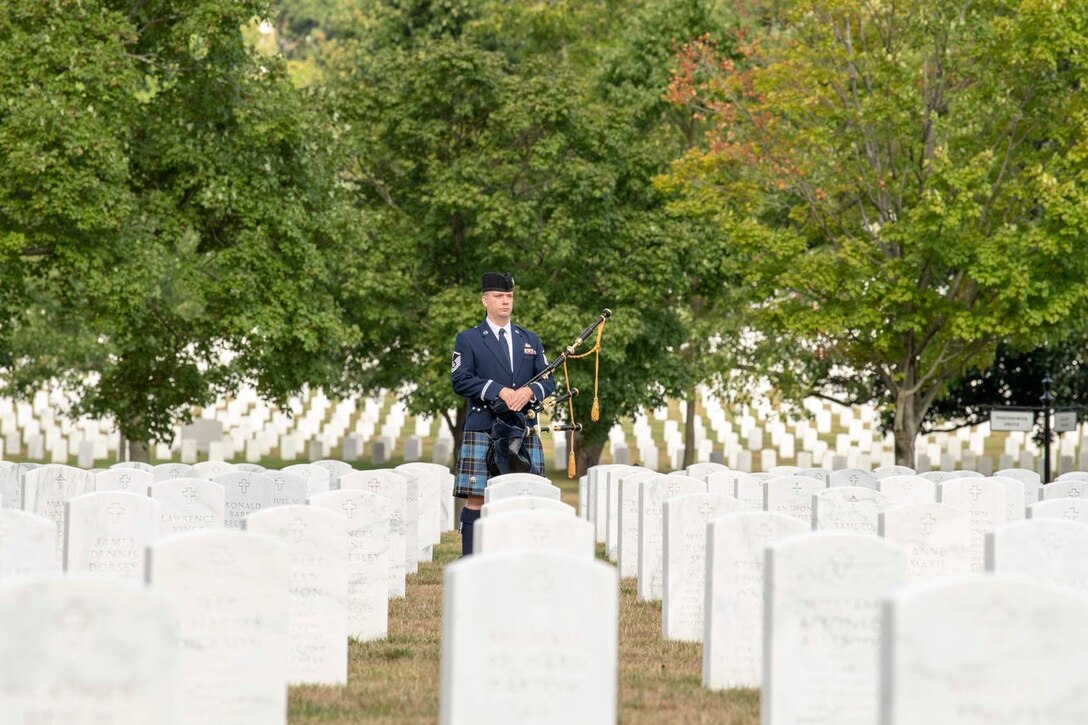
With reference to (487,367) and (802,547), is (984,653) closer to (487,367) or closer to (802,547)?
(802,547)

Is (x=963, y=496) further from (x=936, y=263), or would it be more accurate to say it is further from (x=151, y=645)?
(x=936, y=263)

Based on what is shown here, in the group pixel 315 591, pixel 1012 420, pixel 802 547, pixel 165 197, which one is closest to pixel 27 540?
pixel 315 591

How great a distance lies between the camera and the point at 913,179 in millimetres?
23641

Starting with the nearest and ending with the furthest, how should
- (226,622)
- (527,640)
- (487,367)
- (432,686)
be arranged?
1. (527,640)
2. (226,622)
3. (432,686)
4. (487,367)

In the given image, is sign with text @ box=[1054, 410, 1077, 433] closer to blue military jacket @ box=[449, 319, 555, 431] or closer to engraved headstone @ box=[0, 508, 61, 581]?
blue military jacket @ box=[449, 319, 555, 431]

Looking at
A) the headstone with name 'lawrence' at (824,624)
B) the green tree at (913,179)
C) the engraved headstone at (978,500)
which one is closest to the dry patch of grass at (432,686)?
the headstone with name 'lawrence' at (824,624)

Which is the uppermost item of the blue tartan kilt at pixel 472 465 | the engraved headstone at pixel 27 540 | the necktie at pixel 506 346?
the necktie at pixel 506 346

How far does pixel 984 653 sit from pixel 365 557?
17.4 ft

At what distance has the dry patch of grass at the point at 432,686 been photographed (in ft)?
25.3

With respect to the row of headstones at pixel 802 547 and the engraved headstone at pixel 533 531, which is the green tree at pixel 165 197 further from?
the engraved headstone at pixel 533 531

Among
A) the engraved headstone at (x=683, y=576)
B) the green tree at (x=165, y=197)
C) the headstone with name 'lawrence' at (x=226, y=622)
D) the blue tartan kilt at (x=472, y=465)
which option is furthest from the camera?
the green tree at (x=165, y=197)

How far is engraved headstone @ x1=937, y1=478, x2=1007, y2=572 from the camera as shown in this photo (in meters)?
11.9

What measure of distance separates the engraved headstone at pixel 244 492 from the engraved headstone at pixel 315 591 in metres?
4.20

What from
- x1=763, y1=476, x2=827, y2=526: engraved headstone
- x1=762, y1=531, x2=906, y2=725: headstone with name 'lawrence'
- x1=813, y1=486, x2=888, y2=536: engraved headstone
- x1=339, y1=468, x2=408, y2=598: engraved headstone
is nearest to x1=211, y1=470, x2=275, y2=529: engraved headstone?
x1=339, y1=468, x2=408, y2=598: engraved headstone
